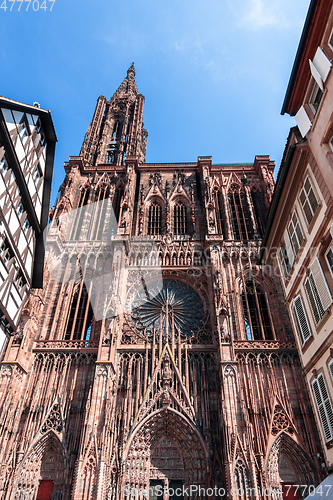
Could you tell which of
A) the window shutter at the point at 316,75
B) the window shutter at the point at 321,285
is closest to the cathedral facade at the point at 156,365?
the window shutter at the point at 321,285

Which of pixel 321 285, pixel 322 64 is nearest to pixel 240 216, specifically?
pixel 321 285

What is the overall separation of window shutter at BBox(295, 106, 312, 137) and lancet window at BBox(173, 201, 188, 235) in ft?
51.3

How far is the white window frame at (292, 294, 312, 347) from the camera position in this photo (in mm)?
12024

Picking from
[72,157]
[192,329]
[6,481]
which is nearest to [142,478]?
[6,481]

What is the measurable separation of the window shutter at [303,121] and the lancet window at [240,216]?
14.1m

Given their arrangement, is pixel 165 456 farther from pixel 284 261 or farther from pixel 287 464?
pixel 284 261

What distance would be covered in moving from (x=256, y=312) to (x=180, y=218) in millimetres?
9381

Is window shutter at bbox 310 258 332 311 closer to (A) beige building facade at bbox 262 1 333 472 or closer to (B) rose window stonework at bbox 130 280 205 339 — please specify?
(A) beige building facade at bbox 262 1 333 472

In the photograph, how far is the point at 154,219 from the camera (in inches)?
1088

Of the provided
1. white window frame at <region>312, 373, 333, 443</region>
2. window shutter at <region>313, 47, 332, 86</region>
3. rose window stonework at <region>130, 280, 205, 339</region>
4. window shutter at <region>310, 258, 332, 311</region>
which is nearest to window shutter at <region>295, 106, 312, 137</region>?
window shutter at <region>313, 47, 332, 86</region>

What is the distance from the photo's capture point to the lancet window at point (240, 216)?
84.6 feet

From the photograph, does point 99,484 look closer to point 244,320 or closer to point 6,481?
point 6,481

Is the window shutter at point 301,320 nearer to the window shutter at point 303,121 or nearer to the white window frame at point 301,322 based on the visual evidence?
the white window frame at point 301,322

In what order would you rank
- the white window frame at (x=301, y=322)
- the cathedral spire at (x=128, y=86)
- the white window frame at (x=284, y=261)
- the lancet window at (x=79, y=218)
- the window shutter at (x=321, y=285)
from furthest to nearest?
the cathedral spire at (x=128, y=86) < the lancet window at (x=79, y=218) < the white window frame at (x=284, y=261) < the white window frame at (x=301, y=322) < the window shutter at (x=321, y=285)
